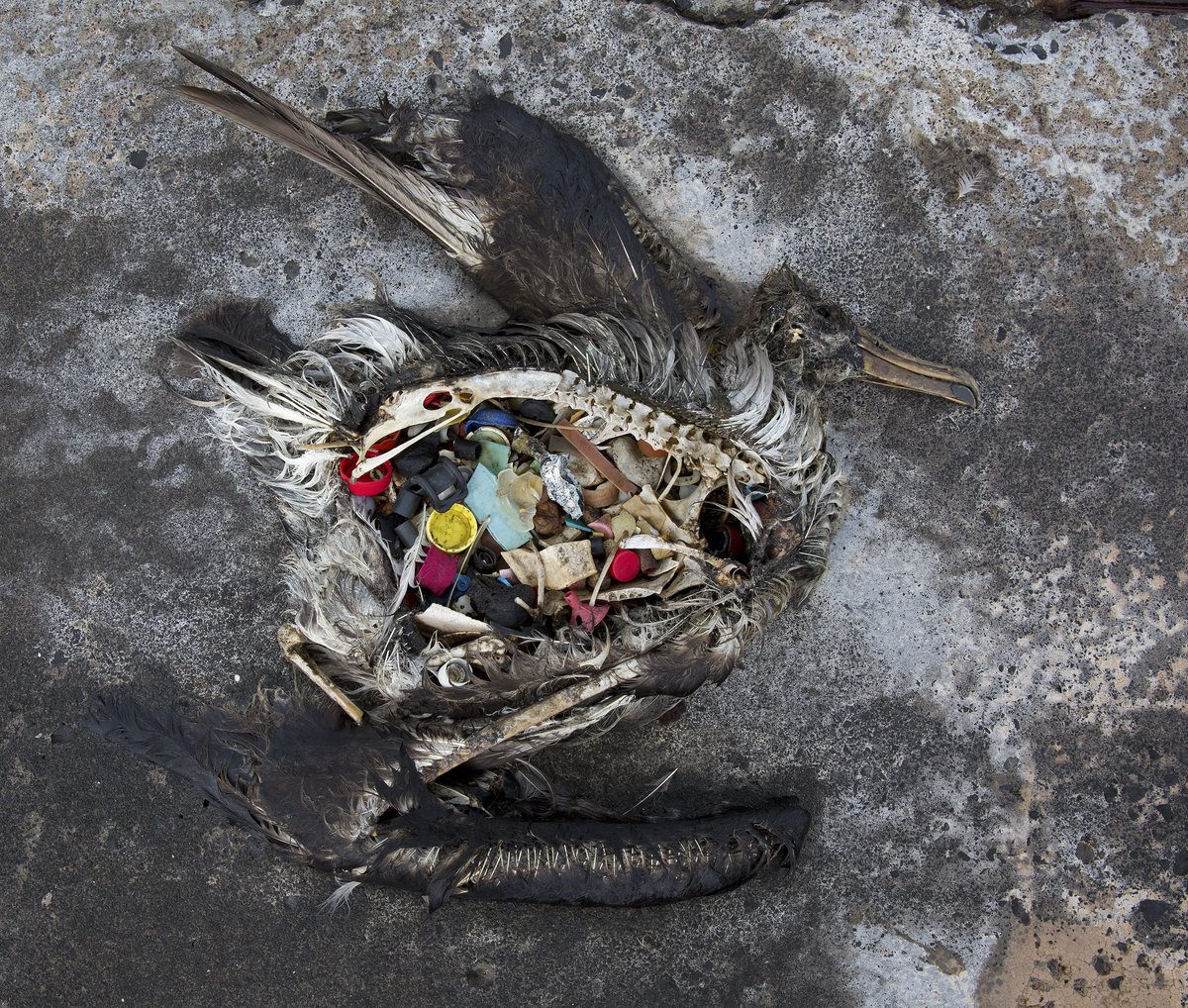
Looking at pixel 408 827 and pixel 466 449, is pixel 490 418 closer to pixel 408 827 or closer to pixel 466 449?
pixel 466 449

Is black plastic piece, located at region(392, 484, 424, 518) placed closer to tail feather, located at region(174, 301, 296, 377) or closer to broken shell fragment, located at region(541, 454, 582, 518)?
broken shell fragment, located at region(541, 454, 582, 518)

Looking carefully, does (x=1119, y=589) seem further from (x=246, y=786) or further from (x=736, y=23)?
(x=246, y=786)

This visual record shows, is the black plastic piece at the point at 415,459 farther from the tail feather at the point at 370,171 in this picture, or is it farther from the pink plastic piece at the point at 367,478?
the tail feather at the point at 370,171

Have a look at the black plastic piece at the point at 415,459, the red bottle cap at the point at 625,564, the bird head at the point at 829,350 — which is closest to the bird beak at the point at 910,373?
the bird head at the point at 829,350

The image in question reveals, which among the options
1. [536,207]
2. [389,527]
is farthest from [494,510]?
[536,207]

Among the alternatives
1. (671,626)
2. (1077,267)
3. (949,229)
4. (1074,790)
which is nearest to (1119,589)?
(1074,790)

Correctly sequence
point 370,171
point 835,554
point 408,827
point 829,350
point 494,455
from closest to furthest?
point 408,827 → point 370,171 → point 829,350 → point 494,455 → point 835,554
